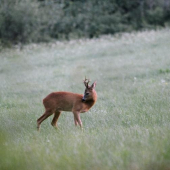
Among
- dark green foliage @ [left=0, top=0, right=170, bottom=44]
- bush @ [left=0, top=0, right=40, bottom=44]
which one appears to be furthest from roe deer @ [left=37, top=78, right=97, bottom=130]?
dark green foliage @ [left=0, top=0, right=170, bottom=44]

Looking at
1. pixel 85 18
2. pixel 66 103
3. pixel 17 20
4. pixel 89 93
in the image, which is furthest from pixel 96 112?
pixel 85 18

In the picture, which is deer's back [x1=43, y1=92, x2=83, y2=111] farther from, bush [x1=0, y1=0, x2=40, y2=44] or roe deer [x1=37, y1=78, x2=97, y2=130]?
bush [x1=0, y1=0, x2=40, y2=44]

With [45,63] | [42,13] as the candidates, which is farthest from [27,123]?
[42,13]

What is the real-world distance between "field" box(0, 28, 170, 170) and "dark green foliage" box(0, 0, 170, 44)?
9481 mm

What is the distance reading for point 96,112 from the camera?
10477mm

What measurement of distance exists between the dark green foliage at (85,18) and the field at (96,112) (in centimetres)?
948

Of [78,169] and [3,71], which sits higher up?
[78,169]

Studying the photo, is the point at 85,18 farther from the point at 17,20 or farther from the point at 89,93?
the point at 89,93

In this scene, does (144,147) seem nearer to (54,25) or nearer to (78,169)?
(78,169)

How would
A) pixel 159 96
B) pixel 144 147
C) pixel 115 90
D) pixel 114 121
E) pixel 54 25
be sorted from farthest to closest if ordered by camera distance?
pixel 54 25 → pixel 115 90 → pixel 159 96 → pixel 114 121 → pixel 144 147

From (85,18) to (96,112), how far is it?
3527cm

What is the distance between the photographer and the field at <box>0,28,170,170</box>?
562cm

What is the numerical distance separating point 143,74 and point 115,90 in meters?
3.03

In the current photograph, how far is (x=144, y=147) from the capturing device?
6.00 metres
